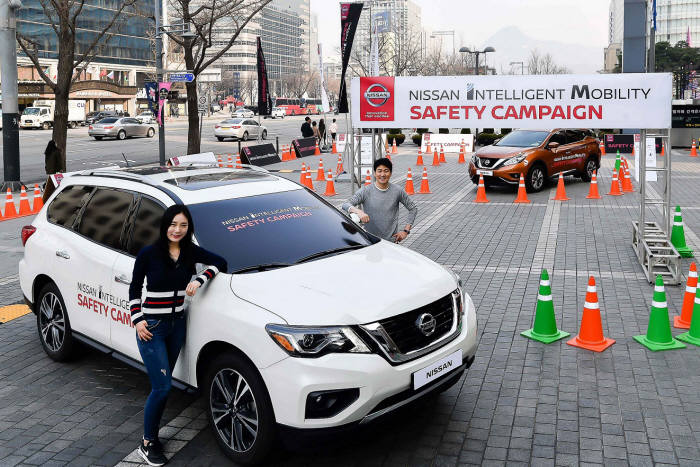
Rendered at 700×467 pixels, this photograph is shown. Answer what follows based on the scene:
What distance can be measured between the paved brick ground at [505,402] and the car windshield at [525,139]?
9877mm

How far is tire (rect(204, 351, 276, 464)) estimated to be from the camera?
13.7 feet

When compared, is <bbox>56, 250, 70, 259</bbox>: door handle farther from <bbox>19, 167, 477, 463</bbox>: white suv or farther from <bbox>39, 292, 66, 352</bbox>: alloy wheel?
<bbox>39, 292, 66, 352</bbox>: alloy wheel

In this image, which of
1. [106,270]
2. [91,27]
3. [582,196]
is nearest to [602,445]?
[106,270]

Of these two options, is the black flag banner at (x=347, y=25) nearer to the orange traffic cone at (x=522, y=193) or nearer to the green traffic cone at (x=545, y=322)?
the orange traffic cone at (x=522, y=193)

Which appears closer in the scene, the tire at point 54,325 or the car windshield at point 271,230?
the car windshield at point 271,230

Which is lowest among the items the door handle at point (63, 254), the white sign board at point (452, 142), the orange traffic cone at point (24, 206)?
the orange traffic cone at point (24, 206)

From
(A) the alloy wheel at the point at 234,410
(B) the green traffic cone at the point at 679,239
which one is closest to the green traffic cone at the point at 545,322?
(A) the alloy wheel at the point at 234,410

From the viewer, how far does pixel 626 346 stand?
6.69 metres

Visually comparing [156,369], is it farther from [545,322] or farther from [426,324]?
[545,322]

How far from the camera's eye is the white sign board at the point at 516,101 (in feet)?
33.0

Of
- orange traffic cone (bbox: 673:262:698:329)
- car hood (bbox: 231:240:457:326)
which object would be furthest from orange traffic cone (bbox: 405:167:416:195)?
car hood (bbox: 231:240:457:326)

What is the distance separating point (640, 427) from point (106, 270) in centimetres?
415

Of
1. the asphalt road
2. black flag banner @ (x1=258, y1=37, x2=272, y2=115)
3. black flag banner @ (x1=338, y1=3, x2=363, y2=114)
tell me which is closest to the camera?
black flag banner @ (x1=338, y1=3, x2=363, y2=114)

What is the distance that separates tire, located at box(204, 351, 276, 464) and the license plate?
94 cm
